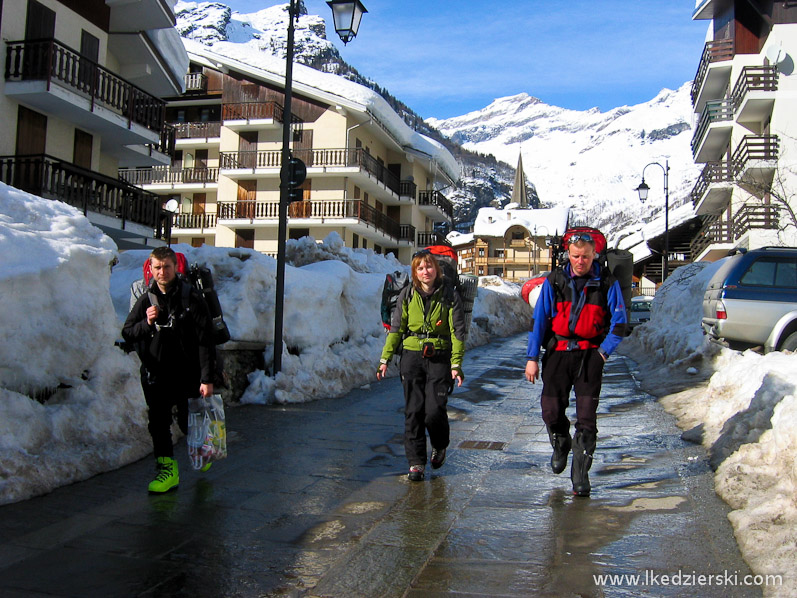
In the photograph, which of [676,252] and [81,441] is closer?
[81,441]

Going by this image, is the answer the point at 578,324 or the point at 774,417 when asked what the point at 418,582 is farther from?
the point at 774,417

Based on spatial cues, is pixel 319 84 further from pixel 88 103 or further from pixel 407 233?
pixel 88 103

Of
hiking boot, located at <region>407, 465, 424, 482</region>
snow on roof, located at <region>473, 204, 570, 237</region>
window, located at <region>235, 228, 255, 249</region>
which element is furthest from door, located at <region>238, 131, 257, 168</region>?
snow on roof, located at <region>473, 204, 570, 237</region>

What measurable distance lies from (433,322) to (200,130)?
36.5 metres

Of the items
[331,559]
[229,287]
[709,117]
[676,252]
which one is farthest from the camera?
[676,252]

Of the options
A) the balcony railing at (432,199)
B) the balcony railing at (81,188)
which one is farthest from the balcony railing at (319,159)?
the balcony railing at (81,188)

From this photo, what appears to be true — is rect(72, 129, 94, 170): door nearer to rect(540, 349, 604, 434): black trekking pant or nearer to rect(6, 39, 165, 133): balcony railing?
rect(6, 39, 165, 133): balcony railing

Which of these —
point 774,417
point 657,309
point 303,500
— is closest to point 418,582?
point 303,500

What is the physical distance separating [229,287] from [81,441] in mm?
4442

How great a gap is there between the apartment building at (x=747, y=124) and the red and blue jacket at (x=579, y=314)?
74.7 feet

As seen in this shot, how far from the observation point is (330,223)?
36.1 m

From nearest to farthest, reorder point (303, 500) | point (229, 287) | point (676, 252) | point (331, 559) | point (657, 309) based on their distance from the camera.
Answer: point (331, 559), point (303, 500), point (229, 287), point (657, 309), point (676, 252)

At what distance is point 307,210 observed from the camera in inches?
1458

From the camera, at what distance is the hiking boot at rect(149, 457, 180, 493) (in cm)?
510
